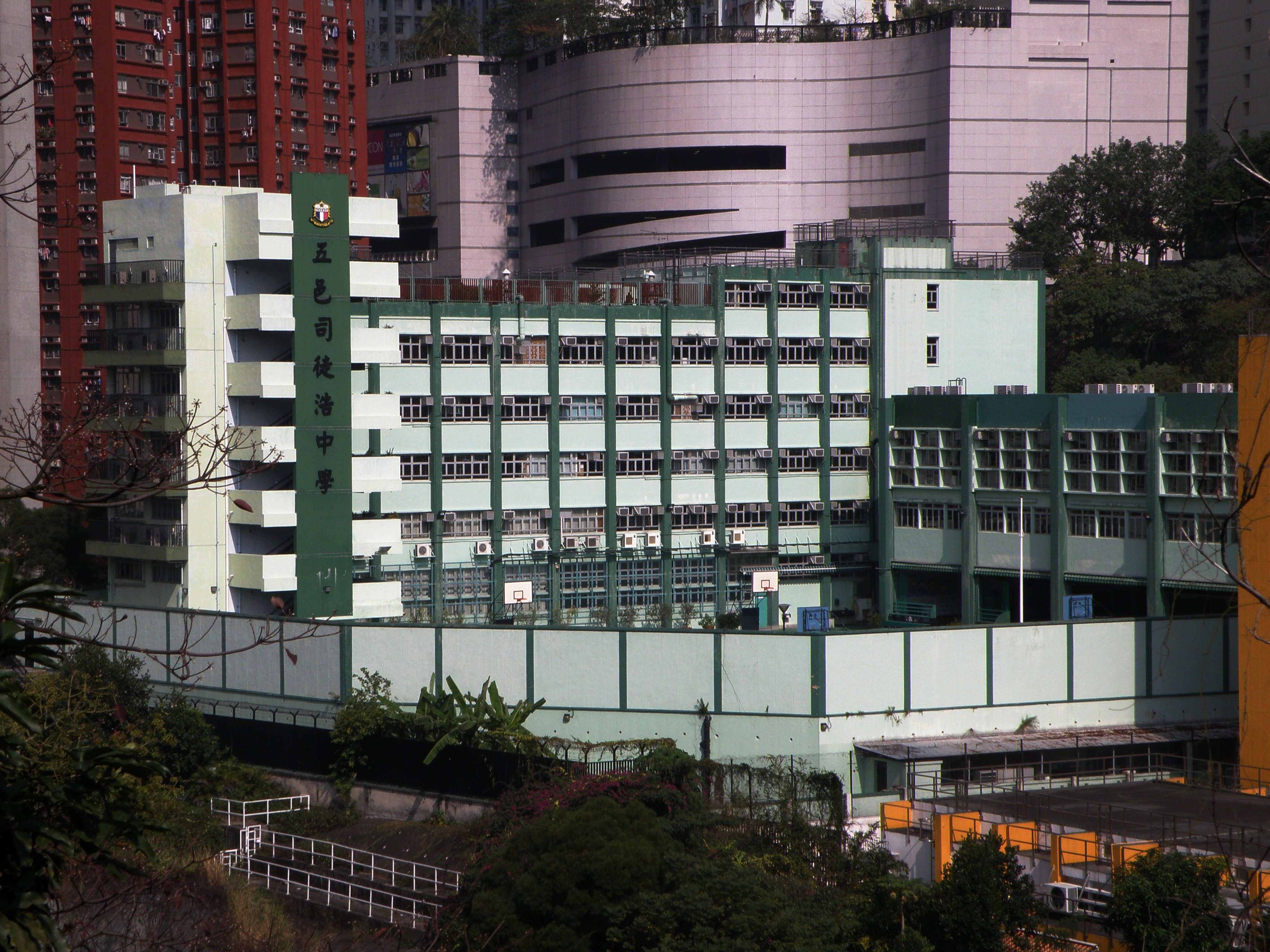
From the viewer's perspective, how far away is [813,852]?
27.0 meters

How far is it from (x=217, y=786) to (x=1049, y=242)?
58354 mm

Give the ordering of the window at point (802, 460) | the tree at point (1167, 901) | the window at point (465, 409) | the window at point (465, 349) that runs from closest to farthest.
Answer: the tree at point (1167, 901)
the window at point (465, 349)
the window at point (465, 409)
the window at point (802, 460)

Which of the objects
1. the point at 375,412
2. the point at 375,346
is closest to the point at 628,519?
the point at 375,412

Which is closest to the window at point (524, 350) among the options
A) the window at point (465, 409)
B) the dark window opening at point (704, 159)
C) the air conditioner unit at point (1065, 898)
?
the window at point (465, 409)

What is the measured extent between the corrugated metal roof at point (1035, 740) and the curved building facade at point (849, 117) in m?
52.8

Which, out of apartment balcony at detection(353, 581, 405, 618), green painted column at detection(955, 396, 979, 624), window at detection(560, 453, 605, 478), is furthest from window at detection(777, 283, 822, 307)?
apartment balcony at detection(353, 581, 405, 618)

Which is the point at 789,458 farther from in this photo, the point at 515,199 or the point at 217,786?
the point at 515,199

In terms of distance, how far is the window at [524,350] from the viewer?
56281mm

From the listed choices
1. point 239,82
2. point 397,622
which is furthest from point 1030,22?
point 397,622

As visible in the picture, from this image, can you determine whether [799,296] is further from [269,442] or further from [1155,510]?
[269,442]

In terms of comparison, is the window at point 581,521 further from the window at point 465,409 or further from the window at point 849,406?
the window at point 849,406

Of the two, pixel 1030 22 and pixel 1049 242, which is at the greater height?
pixel 1030 22

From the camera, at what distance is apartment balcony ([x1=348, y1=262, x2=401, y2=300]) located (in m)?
49.8

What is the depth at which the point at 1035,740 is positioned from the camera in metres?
35.2
